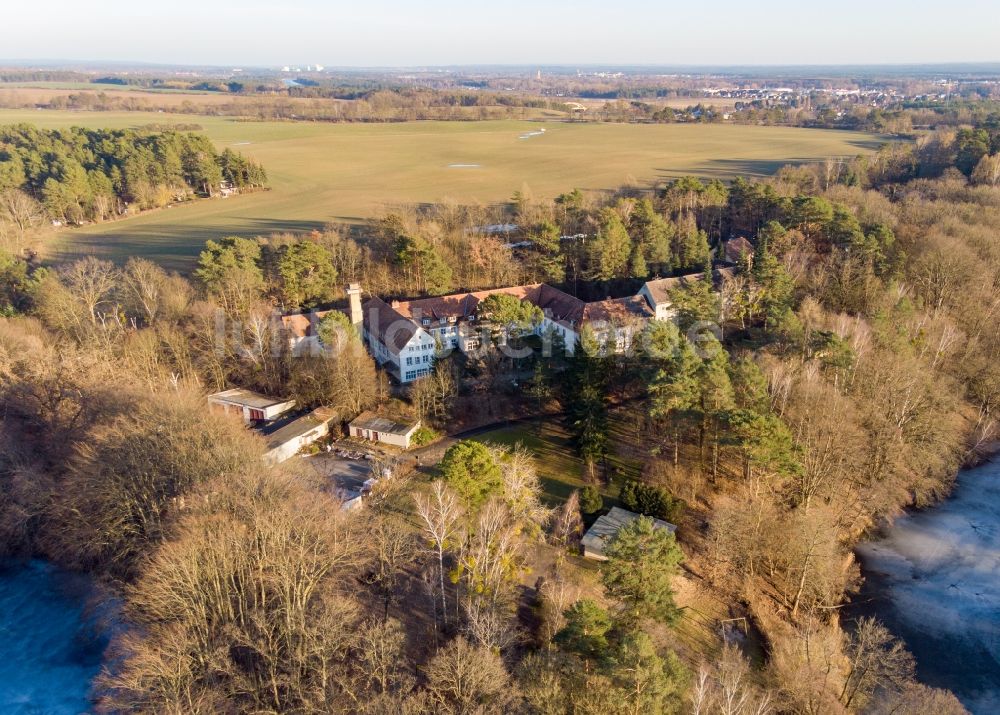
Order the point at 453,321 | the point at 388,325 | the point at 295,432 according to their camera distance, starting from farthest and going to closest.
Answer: the point at 453,321, the point at 388,325, the point at 295,432

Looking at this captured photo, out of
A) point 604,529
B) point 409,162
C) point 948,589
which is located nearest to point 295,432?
point 604,529

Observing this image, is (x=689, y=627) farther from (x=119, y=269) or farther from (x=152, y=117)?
(x=152, y=117)

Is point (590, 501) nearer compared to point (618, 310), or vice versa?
point (590, 501)

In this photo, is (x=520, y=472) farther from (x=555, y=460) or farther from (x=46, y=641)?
(x=46, y=641)

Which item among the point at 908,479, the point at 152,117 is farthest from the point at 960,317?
the point at 152,117

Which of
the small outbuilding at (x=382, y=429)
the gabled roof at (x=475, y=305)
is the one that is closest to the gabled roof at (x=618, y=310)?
the gabled roof at (x=475, y=305)
